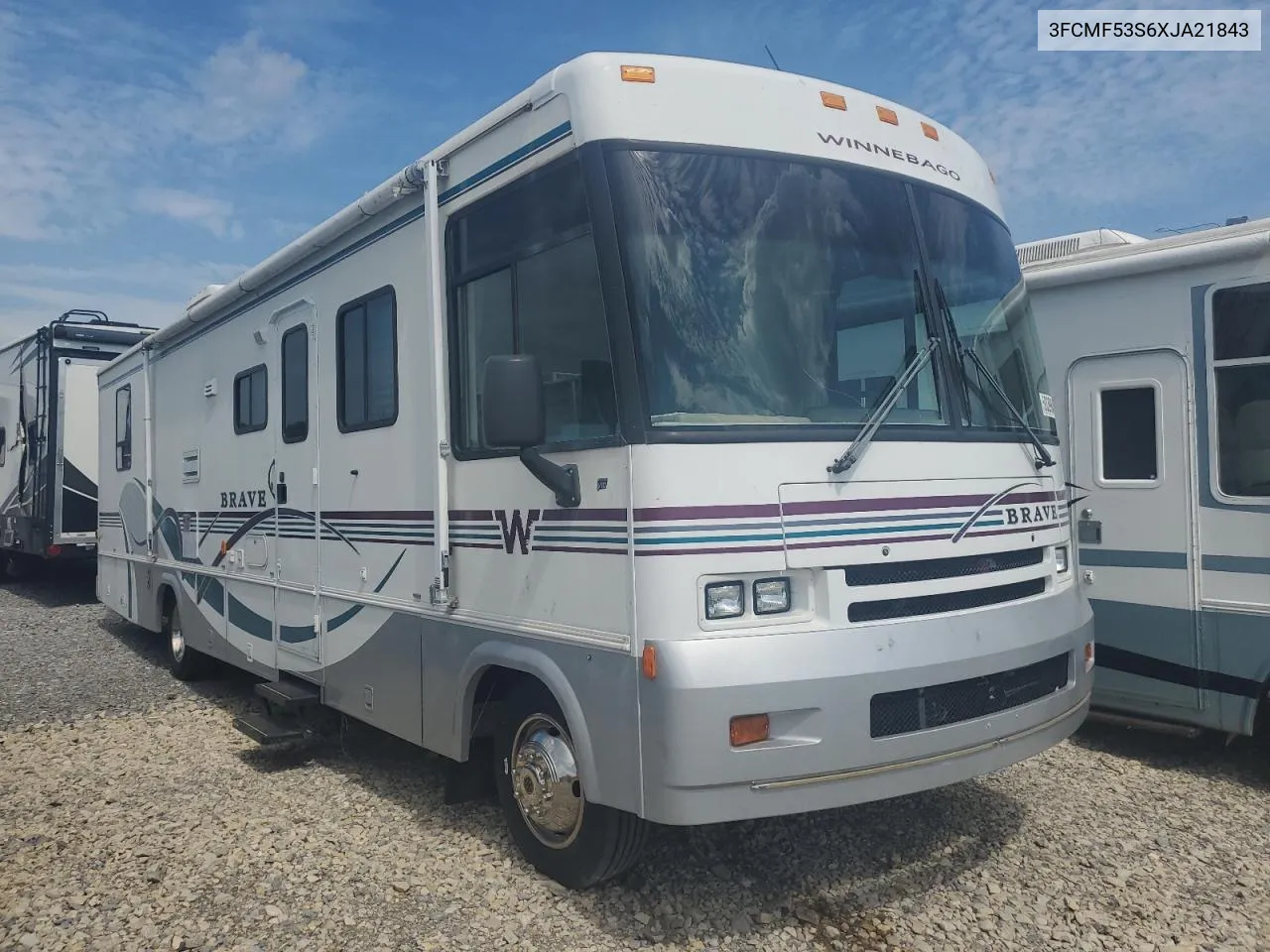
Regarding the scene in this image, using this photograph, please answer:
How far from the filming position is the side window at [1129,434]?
5.72 meters

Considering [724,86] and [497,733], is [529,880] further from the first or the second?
[724,86]

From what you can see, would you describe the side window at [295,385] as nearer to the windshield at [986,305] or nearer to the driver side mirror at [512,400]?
the driver side mirror at [512,400]

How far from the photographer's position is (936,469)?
3.85 meters

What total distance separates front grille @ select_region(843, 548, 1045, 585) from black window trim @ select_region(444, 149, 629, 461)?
0.95 metres

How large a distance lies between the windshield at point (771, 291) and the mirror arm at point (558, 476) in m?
0.45

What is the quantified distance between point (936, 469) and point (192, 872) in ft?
11.4

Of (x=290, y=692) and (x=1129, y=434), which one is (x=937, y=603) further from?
(x=290, y=692)

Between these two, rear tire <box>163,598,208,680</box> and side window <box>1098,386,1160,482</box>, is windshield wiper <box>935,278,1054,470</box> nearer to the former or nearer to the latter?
side window <box>1098,386,1160,482</box>

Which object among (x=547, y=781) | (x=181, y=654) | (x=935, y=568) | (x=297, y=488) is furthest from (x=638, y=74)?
(x=181, y=654)

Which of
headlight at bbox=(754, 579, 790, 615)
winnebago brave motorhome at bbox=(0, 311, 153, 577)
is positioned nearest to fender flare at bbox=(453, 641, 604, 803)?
headlight at bbox=(754, 579, 790, 615)

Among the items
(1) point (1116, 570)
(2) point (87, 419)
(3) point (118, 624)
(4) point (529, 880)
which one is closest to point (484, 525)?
(4) point (529, 880)

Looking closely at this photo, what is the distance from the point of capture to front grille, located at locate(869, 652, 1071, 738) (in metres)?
3.57

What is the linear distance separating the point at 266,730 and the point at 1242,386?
5546 mm

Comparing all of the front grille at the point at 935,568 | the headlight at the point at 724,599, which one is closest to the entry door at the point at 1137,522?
the front grille at the point at 935,568
